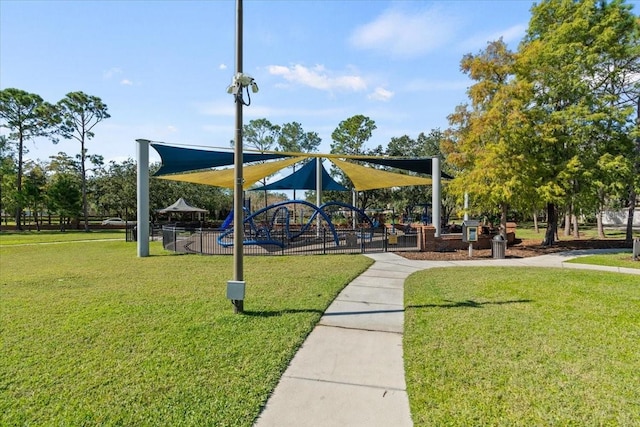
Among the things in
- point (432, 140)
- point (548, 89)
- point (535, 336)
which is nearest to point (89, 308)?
point (535, 336)

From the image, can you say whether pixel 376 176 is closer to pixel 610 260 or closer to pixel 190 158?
pixel 190 158

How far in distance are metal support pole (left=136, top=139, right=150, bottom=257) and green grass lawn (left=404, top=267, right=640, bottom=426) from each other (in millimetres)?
10358

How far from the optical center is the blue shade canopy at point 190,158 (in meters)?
14.9

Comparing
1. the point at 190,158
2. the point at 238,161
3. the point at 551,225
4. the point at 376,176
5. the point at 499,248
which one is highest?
the point at 190,158

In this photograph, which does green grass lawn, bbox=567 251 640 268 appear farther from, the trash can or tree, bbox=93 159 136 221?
tree, bbox=93 159 136 221

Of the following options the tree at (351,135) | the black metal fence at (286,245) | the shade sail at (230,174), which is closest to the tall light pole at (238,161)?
the black metal fence at (286,245)

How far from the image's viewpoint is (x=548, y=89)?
1551 cm

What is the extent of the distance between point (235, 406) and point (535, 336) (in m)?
4.02

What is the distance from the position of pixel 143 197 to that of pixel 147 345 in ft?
35.2

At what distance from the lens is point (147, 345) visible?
14.7 feet

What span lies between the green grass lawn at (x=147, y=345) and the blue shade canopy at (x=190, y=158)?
Result: 23.5 feet

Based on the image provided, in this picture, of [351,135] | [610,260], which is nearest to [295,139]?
[351,135]

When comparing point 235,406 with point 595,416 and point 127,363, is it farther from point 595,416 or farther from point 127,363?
point 595,416

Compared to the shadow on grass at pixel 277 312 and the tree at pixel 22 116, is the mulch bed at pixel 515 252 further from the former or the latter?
the tree at pixel 22 116
